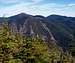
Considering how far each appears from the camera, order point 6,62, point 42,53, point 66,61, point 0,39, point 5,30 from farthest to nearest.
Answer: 1. point 66,61
2. point 42,53
3. point 5,30
4. point 0,39
5. point 6,62

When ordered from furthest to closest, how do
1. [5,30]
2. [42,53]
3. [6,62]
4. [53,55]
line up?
[53,55] < [42,53] < [5,30] < [6,62]

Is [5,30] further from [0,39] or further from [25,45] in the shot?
[25,45]

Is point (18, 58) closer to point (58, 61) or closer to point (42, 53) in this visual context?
point (42, 53)

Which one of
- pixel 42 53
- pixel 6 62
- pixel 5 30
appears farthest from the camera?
pixel 42 53

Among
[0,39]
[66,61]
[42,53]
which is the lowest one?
[66,61]

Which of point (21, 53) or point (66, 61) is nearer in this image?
point (21, 53)

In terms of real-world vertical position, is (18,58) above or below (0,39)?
below

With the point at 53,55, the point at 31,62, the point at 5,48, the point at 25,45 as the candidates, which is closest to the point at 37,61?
the point at 31,62

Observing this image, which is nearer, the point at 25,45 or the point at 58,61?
the point at 25,45

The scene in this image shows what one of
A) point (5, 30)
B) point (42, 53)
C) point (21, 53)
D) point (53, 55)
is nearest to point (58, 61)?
point (53, 55)
